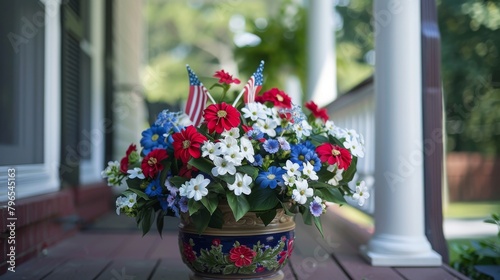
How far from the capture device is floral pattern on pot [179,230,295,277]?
5.01 ft

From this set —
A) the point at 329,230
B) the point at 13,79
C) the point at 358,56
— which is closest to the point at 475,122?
the point at 358,56

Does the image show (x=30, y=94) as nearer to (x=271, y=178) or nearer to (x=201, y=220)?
(x=201, y=220)

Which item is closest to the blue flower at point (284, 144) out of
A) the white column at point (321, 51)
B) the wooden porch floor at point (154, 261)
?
the wooden porch floor at point (154, 261)

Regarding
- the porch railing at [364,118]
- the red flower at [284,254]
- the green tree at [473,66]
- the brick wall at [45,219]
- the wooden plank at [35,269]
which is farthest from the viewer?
the green tree at [473,66]

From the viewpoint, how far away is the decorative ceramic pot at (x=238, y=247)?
1.53 metres

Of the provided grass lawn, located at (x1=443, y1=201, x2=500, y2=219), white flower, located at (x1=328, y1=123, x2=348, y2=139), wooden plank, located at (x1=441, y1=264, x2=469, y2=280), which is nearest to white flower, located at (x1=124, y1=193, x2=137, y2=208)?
white flower, located at (x1=328, y1=123, x2=348, y2=139)

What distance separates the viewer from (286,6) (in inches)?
220

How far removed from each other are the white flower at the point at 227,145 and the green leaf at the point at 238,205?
0.11m

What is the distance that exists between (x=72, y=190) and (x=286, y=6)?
126 inches

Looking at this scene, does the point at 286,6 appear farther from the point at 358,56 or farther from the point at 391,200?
the point at 358,56

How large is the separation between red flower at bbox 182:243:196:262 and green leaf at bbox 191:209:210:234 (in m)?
0.11

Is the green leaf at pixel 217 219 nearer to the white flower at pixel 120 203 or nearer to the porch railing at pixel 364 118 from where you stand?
the white flower at pixel 120 203

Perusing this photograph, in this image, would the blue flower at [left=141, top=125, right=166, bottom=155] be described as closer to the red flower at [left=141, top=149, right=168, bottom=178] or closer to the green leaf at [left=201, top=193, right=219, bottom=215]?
the red flower at [left=141, top=149, right=168, bottom=178]

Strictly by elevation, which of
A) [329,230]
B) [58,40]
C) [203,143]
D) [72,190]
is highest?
[58,40]
